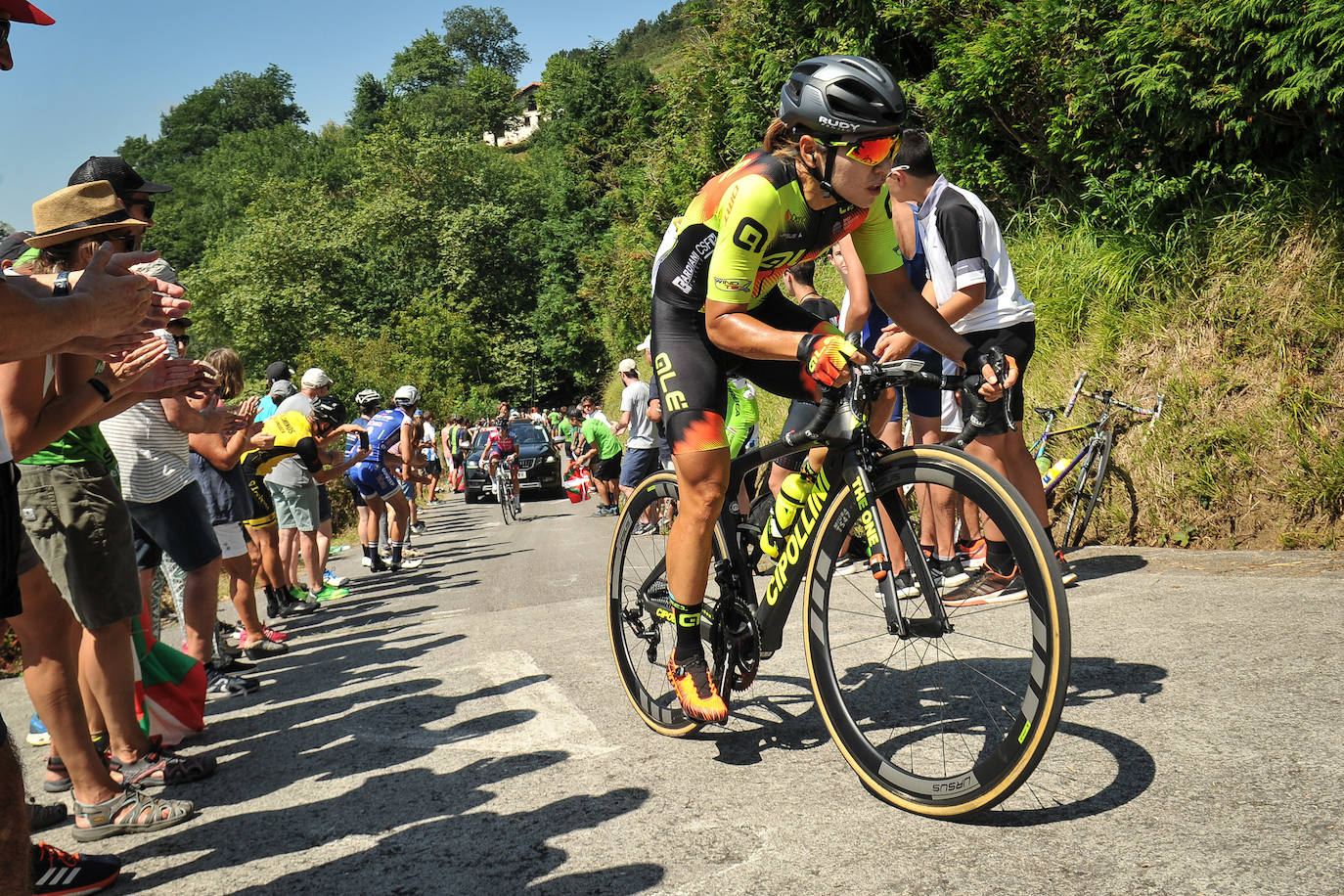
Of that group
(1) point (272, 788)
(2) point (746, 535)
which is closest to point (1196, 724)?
(2) point (746, 535)

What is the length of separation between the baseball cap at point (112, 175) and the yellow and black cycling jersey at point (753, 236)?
313 cm

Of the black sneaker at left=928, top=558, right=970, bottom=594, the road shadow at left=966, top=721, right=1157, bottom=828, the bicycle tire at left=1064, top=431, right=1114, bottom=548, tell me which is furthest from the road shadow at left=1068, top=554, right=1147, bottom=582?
the road shadow at left=966, top=721, right=1157, bottom=828

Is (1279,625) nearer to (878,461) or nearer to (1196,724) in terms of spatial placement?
(1196,724)

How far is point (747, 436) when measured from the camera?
870 cm

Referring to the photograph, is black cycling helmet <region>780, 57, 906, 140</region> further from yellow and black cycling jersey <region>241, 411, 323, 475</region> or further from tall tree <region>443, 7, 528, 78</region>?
tall tree <region>443, 7, 528, 78</region>

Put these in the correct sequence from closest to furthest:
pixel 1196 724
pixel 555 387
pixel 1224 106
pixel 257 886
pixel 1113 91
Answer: pixel 257 886 < pixel 1196 724 < pixel 1224 106 < pixel 1113 91 < pixel 555 387

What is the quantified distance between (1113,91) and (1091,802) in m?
6.67

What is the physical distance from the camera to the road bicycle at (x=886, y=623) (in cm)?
262

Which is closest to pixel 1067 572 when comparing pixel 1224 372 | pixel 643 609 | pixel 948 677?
pixel 1224 372

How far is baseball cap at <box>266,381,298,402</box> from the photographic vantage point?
33.3ft

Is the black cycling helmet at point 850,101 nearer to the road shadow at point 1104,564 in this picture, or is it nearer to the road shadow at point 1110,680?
the road shadow at point 1110,680

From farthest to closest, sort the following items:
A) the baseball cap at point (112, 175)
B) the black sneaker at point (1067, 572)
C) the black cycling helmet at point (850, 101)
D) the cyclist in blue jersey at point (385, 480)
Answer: the cyclist in blue jersey at point (385, 480) < the black sneaker at point (1067, 572) < the baseball cap at point (112, 175) < the black cycling helmet at point (850, 101)

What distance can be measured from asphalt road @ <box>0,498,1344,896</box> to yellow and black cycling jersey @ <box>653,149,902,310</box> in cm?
173

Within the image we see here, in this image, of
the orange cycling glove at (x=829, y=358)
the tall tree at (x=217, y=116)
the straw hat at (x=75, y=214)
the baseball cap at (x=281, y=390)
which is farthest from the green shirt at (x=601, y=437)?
the tall tree at (x=217, y=116)
